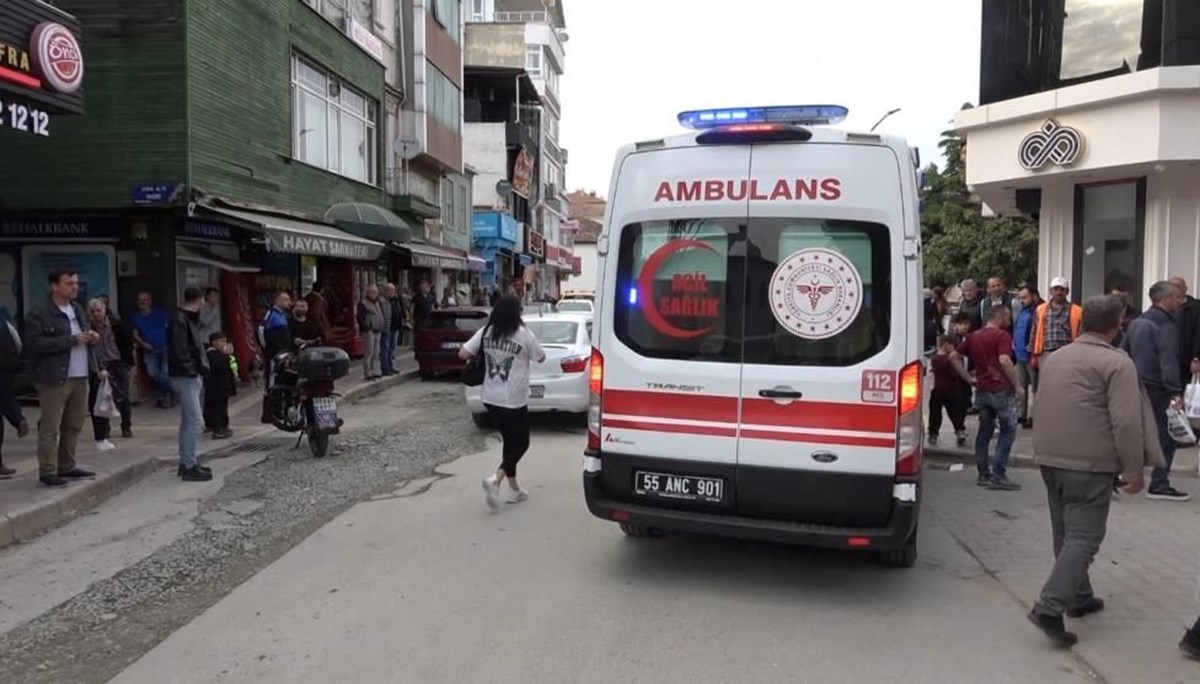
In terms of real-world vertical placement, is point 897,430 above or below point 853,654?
above

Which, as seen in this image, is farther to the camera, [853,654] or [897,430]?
[897,430]

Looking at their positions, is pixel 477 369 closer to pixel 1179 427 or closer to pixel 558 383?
pixel 558 383

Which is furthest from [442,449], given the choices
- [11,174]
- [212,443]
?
[11,174]

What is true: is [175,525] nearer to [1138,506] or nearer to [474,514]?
[474,514]

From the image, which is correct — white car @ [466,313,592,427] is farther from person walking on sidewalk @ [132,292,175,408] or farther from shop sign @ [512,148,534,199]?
shop sign @ [512,148,534,199]

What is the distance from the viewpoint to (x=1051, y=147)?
1172 centimetres

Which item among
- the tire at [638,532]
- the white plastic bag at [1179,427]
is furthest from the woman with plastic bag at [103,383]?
the white plastic bag at [1179,427]

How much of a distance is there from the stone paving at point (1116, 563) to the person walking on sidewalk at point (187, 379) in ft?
21.8

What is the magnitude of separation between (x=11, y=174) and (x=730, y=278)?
12.4m

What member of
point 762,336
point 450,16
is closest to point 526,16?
point 450,16

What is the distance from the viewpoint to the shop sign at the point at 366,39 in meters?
20.9

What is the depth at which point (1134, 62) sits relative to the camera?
11766mm

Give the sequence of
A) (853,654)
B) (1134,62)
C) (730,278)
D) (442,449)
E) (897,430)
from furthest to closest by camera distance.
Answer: (1134,62), (442,449), (730,278), (897,430), (853,654)

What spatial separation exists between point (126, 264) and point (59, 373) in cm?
665
